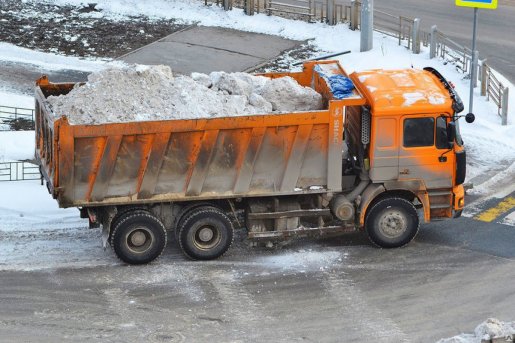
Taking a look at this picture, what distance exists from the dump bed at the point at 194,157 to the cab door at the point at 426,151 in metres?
0.95

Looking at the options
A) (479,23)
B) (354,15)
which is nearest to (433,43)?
(354,15)

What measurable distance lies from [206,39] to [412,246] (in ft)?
45.1

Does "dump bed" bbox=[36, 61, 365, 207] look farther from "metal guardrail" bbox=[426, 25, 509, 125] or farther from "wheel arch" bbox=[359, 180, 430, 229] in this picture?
"metal guardrail" bbox=[426, 25, 509, 125]

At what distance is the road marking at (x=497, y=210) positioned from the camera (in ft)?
58.8

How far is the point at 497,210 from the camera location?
60.0 ft

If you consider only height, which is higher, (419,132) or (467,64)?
(419,132)

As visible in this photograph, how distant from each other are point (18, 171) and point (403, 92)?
791 cm

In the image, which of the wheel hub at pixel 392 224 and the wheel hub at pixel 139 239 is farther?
the wheel hub at pixel 392 224

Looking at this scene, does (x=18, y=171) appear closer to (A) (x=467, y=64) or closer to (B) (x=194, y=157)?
(B) (x=194, y=157)

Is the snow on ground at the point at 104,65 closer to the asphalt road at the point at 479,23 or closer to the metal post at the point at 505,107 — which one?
the metal post at the point at 505,107

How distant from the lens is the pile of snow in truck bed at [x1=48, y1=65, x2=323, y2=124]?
51.5ft

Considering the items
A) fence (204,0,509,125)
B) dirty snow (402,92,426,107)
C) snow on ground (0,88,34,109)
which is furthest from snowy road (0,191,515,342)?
fence (204,0,509,125)

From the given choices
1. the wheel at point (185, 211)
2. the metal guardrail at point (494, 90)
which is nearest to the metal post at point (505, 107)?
the metal guardrail at point (494, 90)

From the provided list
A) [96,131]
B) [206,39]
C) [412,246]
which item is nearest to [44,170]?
[96,131]
